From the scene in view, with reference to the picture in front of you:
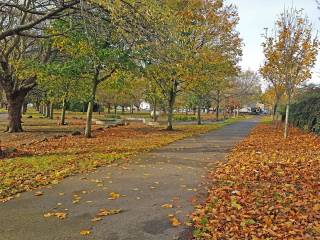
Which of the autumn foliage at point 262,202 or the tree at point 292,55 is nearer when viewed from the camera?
the autumn foliage at point 262,202

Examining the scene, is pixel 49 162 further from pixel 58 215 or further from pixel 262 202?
pixel 262 202

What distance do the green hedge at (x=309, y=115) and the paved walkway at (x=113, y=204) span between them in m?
12.5

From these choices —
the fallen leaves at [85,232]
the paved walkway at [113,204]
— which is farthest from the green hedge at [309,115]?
the fallen leaves at [85,232]

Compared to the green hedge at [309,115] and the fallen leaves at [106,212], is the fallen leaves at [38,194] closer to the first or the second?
the fallen leaves at [106,212]

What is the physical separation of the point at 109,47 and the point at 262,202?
12.2 meters

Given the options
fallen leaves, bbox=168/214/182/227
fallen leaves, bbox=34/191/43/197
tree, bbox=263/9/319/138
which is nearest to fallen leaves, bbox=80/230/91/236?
fallen leaves, bbox=168/214/182/227

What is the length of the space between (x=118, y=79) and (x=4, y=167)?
10150 millimetres

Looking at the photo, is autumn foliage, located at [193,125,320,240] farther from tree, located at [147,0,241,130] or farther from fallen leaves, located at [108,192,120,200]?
tree, located at [147,0,241,130]

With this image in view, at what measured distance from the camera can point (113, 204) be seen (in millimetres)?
6680

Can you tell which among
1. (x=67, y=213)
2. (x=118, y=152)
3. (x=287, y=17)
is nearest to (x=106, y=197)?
(x=67, y=213)

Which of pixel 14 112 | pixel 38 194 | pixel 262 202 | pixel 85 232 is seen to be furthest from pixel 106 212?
pixel 14 112

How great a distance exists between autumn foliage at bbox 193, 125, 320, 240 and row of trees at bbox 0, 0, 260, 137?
417cm

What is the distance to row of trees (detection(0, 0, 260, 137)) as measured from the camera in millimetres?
10367

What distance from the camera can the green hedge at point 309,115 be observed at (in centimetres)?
2095
